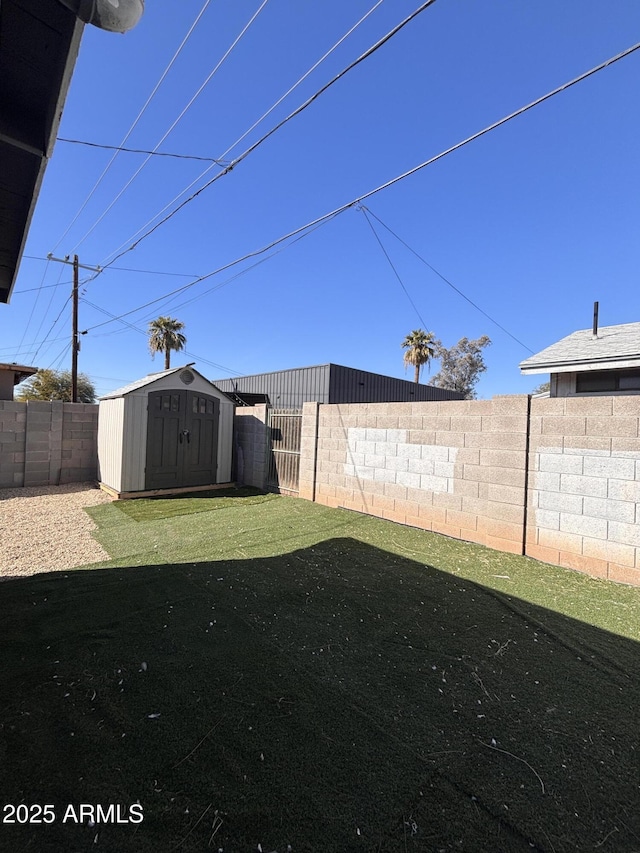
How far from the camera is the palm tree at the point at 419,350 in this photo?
20984 millimetres

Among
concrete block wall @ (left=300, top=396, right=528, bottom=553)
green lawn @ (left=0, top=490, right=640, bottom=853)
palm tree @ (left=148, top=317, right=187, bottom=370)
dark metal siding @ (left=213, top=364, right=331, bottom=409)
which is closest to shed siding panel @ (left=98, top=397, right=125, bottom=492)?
concrete block wall @ (left=300, top=396, right=528, bottom=553)

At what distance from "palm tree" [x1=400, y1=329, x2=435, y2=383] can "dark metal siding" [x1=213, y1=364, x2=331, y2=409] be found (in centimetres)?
877

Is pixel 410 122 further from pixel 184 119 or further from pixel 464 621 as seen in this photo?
pixel 464 621

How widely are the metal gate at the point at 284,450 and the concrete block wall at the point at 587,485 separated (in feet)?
14.6

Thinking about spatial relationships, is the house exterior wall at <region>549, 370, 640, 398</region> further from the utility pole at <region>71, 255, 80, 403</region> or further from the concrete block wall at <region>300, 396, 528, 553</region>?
the utility pole at <region>71, 255, 80, 403</region>

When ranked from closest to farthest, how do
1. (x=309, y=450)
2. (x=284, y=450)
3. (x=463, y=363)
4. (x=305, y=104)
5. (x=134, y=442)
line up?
(x=305, y=104)
(x=309, y=450)
(x=134, y=442)
(x=284, y=450)
(x=463, y=363)

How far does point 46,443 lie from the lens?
26.0ft

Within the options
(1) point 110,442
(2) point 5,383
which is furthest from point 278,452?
(2) point 5,383

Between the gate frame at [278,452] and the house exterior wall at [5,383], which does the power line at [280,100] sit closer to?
the gate frame at [278,452]

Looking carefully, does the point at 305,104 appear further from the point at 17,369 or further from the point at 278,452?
the point at 17,369

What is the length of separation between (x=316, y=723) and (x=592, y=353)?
7639mm

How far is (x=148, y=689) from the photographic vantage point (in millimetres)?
1915

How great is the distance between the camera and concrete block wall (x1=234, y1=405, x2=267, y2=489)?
818 centimetres

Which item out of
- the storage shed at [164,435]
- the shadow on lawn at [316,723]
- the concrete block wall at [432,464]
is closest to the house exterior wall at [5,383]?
the storage shed at [164,435]
